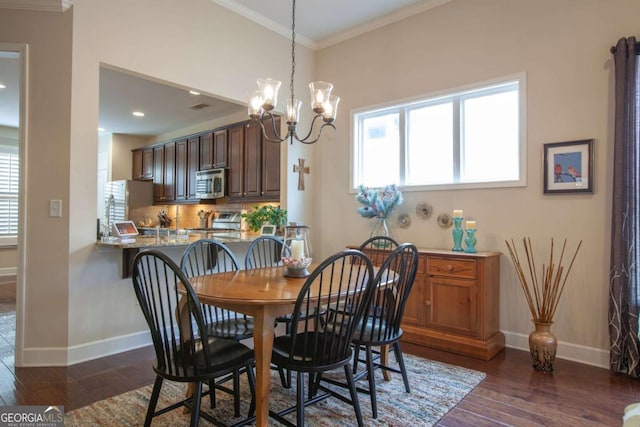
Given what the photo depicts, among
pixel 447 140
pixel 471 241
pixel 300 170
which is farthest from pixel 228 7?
pixel 471 241

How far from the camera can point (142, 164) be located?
7.48 meters

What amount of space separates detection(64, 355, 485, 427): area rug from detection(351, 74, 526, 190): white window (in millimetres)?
→ 1837

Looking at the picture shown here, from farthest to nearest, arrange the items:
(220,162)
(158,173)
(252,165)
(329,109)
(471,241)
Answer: (158,173), (220,162), (252,165), (471,241), (329,109)

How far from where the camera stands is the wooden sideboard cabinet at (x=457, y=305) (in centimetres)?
312

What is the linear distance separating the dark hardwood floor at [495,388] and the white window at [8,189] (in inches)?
201

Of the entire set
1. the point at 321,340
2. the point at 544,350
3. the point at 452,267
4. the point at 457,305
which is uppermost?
the point at 452,267

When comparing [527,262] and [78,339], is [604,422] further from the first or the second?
[78,339]

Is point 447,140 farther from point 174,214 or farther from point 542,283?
point 174,214

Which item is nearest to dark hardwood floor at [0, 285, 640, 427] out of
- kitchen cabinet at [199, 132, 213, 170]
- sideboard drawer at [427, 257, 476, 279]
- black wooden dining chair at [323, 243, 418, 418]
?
black wooden dining chair at [323, 243, 418, 418]

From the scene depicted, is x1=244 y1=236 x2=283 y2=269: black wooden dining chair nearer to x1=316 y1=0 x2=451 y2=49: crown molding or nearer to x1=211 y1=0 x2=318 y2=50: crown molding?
x1=211 y1=0 x2=318 y2=50: crown molding

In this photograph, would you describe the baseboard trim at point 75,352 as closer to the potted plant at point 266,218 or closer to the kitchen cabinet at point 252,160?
the potted plant at point 266,218

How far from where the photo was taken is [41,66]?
2922 millimetres

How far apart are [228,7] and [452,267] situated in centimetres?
→ 332

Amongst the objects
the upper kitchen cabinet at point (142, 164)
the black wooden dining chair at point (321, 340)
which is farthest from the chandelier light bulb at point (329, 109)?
the upper kitchen cabinet at point (142, 164)
